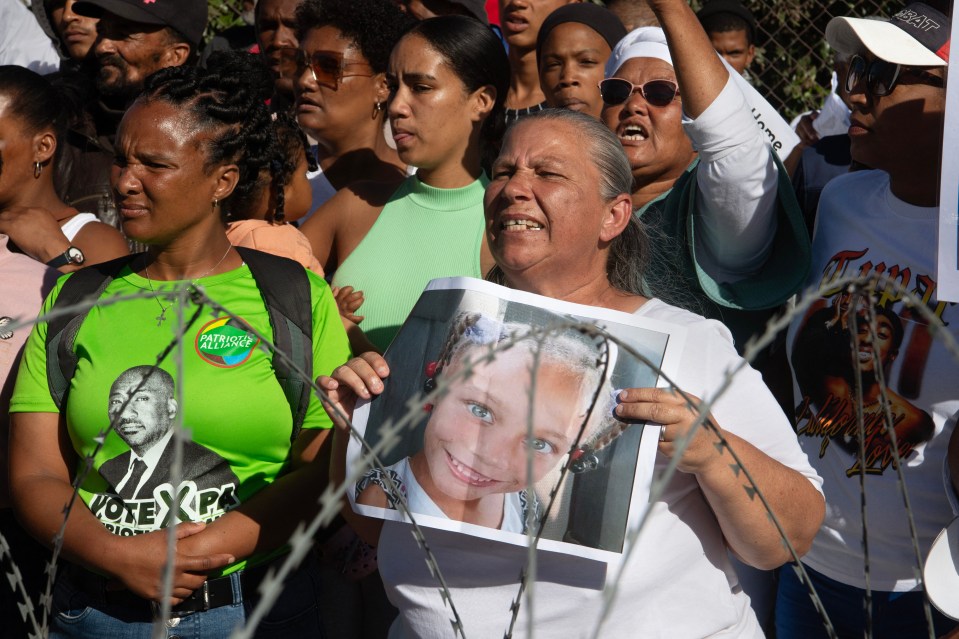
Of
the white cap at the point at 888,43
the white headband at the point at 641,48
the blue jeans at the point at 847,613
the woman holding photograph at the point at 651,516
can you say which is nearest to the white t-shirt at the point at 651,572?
the woman holding photograph at the point at 651,516

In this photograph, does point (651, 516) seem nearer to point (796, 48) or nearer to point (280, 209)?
point (280, 209)

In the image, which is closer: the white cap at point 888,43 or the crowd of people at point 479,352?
the crowd of people at point 479,352

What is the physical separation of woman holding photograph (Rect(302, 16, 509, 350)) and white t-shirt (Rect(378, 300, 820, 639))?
1.14m

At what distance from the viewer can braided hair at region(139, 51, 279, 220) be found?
9.68 ft

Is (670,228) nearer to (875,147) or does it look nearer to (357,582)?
(875,147)

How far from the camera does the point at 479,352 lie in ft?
6.77

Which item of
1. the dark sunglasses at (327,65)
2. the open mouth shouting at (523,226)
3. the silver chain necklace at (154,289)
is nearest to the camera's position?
the open mouth shouting at (523,226)

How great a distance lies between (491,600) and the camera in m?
2.22

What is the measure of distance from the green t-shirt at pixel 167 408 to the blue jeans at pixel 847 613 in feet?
4.81

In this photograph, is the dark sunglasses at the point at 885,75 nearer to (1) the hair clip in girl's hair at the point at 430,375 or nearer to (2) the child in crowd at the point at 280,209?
(1) the hair clip in girl's hair at the point at 430,375

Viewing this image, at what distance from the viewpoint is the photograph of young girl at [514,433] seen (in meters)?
2.04

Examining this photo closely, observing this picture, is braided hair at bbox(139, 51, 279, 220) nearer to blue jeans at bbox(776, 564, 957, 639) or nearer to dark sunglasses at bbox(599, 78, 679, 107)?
dark sunglasses at bbox(599, 78, 679, 107)

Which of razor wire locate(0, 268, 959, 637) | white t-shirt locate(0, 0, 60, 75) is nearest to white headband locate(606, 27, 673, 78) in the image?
razor wire locate(0, 268, 959, 637)

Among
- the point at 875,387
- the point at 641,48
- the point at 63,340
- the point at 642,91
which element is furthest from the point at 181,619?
the point at 641,48
